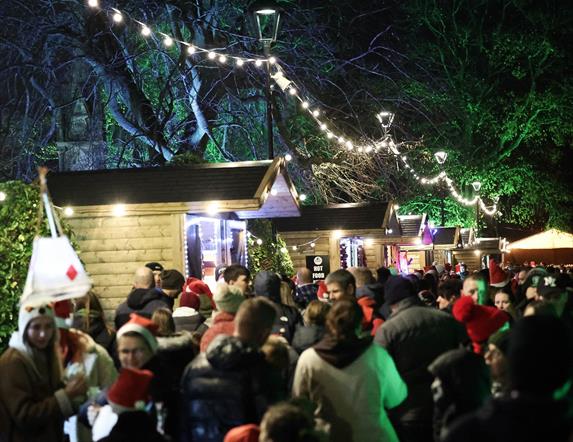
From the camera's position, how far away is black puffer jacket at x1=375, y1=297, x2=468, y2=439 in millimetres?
6680

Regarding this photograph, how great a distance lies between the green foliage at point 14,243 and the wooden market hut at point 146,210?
4.03 m

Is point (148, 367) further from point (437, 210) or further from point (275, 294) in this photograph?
point (437, 210)

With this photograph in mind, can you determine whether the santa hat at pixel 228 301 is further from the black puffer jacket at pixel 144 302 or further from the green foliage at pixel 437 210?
the green foliage at pixel 437 210

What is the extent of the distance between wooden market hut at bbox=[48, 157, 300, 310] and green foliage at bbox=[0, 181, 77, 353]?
4.03m

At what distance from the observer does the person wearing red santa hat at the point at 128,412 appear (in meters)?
4.44

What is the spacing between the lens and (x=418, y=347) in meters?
6.77

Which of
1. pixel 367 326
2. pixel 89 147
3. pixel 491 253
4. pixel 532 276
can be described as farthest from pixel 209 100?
pixel 491 253

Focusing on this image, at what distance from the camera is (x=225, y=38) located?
2366cm

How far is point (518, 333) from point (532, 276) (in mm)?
9071

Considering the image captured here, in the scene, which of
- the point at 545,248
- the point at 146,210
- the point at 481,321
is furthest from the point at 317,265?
the point at 545,248

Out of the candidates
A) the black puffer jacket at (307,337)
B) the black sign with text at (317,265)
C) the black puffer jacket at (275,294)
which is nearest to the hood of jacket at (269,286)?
the black puffer jacket at (275,294)

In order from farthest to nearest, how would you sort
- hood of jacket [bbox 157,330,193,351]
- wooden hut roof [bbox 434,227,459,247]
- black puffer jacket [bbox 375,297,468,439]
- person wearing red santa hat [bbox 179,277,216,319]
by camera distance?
wooden hut roof [bbox 434,227,459,247], person wearing red santa hat [bbox 179,277,216,319], black puffer jacket [bbox 375,297,468,439], hood of jacket [bbox 157,330,193,351]

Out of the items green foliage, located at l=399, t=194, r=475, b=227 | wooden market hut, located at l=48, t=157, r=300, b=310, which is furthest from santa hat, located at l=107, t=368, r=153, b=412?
green foliage, located at l=399, t=194, r=475, b=227

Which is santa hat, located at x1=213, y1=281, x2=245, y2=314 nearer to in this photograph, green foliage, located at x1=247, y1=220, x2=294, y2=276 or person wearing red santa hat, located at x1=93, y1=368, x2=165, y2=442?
person wearing red santa hat, located at x1=93, y1=368, x2=165, y2=442
